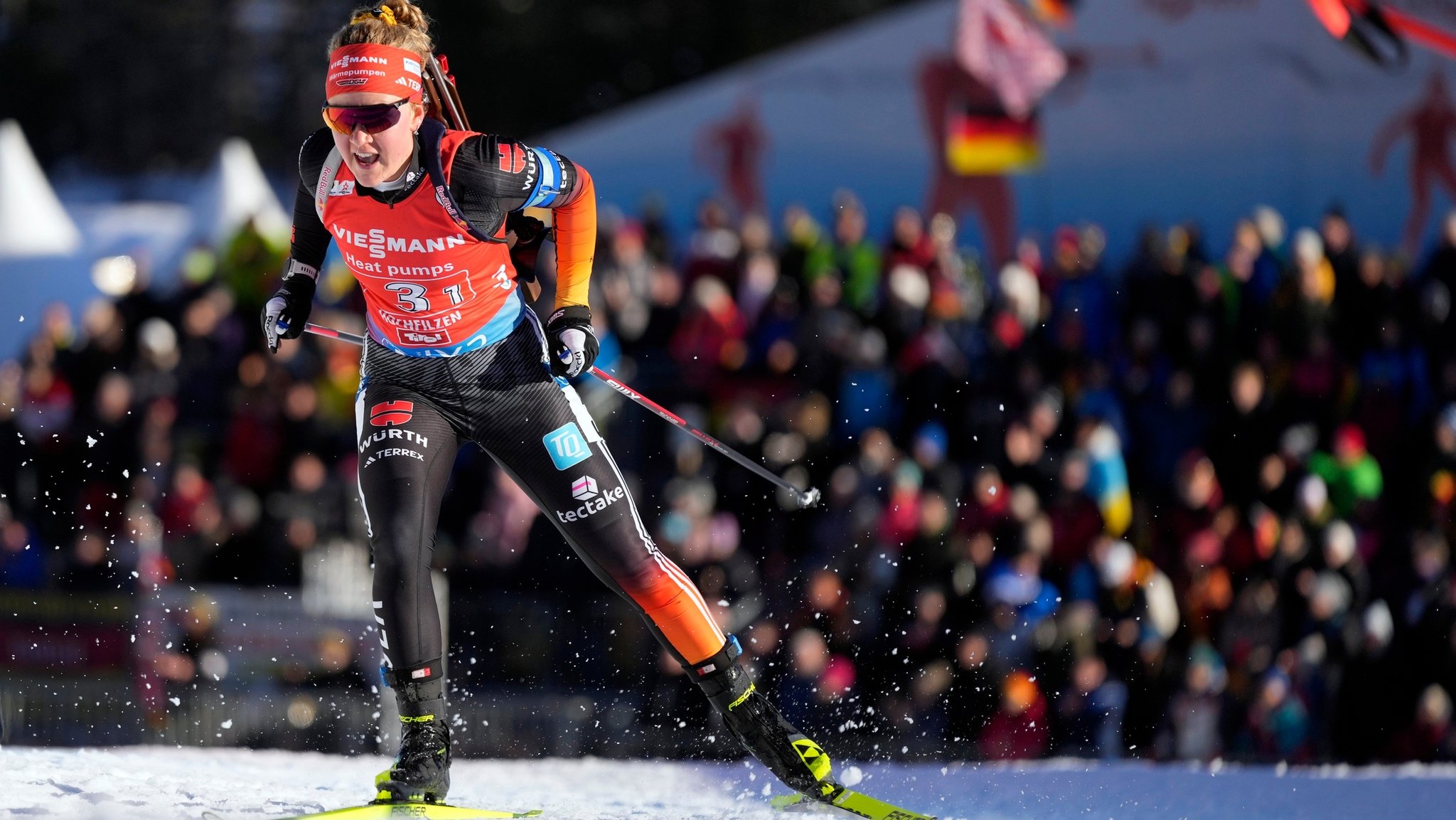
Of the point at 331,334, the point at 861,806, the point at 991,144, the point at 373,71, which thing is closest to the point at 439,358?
the point at 331,334

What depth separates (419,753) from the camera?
4.71 metres

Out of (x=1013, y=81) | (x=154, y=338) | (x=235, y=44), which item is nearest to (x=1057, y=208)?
(x=1013, y=81)

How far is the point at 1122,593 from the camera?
26.3 ft

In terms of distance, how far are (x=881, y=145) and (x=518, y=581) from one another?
213 inches

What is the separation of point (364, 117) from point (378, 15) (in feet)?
1.40

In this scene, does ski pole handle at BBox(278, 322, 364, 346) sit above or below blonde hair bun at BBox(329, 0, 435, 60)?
below

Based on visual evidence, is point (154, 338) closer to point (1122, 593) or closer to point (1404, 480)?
point (1122, 593)

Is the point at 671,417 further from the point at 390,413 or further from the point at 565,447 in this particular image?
the point at 390,413

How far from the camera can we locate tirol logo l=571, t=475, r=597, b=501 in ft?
15.5

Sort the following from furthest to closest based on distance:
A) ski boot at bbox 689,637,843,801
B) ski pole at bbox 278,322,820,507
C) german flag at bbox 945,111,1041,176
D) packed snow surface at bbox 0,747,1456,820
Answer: german flag at bbox 945,111,1041,176 → packed snow surface at bbox 0,747,1456,820 → ski pole at bbox 278,322,820,507 → ski boot at bbox 689,637,843,801

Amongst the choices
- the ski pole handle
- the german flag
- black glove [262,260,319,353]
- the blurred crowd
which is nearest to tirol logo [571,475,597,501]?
the ski pole handle

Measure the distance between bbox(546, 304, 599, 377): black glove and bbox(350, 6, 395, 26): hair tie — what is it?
0.96m

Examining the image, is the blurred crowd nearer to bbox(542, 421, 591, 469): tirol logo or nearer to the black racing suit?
the black racing suit

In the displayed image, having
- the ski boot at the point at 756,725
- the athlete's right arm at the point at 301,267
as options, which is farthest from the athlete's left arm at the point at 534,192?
the ski boot at the point at 756,725
